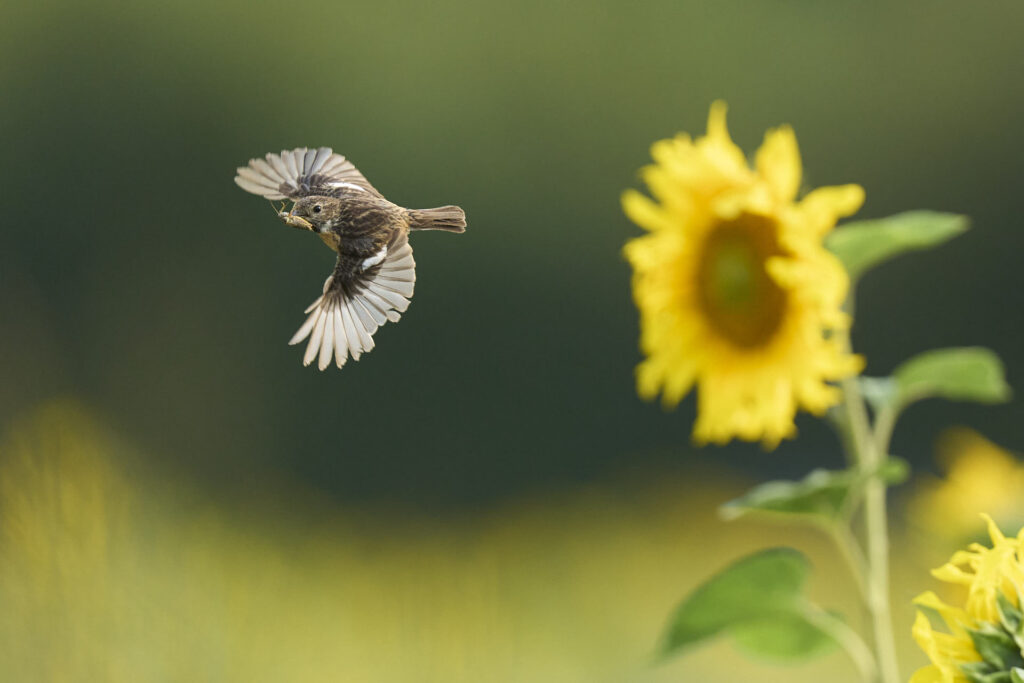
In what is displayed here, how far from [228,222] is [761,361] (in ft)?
3.73

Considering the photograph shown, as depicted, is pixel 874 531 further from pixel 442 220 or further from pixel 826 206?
pixel 442 220

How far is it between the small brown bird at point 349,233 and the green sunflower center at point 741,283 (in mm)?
277

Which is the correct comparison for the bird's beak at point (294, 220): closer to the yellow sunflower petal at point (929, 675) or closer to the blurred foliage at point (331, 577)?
the yellow sunflower petal at point (929, 675)

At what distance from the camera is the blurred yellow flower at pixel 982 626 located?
8.5 inches

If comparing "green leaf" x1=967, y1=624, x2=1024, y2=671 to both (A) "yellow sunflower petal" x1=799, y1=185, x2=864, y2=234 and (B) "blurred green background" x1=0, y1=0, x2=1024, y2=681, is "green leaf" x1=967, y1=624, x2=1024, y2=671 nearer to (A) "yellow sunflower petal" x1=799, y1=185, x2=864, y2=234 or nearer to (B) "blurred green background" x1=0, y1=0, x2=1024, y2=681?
(A) "yellow sunflower petal" x1=799, y1=185, x2=864, y2=234

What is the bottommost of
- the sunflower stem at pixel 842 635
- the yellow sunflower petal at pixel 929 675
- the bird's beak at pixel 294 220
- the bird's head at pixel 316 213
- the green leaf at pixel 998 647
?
the yellow sunflower petal at pixel 929 675

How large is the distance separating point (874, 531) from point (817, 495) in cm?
4

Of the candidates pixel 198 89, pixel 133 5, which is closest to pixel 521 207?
pixel 198 89

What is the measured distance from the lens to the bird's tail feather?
0.65 ft

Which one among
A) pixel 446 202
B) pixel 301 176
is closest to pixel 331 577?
pixel 446 202

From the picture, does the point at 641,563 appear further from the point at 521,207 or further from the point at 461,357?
the point at 521,207

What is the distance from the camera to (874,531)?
1.29 feet

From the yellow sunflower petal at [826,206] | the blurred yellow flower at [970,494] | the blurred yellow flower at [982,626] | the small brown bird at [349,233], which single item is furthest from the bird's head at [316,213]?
the blurred yellow flower at [970,494]

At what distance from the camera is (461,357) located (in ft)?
Answer: 4.71
